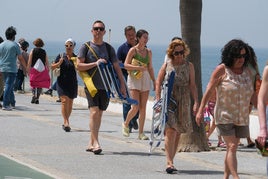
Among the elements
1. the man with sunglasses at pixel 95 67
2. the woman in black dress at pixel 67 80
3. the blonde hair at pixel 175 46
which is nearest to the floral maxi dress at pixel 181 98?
the blonde hair at pixel 175 46

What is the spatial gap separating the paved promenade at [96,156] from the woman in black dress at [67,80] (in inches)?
16.6

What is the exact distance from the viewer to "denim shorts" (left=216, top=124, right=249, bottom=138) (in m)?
10.7

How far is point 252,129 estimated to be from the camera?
16250 mm

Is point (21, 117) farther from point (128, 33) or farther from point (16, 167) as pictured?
point (16, 167)

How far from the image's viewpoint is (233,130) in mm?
10734

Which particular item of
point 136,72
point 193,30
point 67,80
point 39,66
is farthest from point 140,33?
point 39,66

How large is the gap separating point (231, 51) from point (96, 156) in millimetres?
3257

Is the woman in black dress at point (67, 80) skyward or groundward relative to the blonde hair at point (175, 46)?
groundward

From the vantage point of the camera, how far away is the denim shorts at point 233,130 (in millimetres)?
10703

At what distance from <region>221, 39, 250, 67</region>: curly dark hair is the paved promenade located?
158 cm

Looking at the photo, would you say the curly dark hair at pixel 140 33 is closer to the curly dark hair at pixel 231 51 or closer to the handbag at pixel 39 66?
the curly dark hair at pixel 231 51

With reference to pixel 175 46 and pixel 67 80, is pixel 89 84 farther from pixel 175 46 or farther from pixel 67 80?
pixel 67 80

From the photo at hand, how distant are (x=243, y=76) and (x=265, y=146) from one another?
7.60 ft

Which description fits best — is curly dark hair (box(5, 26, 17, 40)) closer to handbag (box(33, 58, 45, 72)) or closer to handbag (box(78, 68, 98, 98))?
handbag (box(33, 58, 45, 72))
